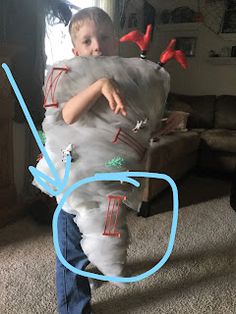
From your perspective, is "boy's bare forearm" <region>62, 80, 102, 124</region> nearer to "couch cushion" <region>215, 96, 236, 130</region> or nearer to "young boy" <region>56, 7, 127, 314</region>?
"young boy" <region>56, 7, 127, 314</region>

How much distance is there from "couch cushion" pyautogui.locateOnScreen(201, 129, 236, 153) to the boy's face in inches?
84.7

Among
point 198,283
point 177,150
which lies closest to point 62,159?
point 198,283

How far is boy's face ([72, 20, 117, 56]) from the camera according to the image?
54 centimetres

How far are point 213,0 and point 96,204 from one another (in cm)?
336

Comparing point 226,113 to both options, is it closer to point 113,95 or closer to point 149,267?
point 149,267

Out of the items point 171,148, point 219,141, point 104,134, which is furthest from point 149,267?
point 219,141

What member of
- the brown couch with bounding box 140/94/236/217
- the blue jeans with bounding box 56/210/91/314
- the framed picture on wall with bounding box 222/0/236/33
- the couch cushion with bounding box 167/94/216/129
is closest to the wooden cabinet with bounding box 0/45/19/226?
the brown couch with bounding box 140/94/236/217

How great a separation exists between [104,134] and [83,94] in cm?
7

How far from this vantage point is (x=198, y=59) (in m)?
3.37

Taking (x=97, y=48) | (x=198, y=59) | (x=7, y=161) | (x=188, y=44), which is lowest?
(x=7, y=161)

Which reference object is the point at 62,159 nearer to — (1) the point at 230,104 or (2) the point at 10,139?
(2) the point at 10,139

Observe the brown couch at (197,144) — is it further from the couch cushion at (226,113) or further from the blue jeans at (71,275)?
the blue jeans at (71,275)

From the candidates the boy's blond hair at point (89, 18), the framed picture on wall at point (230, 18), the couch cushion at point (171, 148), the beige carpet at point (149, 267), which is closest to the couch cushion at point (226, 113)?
the couch cushion at point (171, 148)

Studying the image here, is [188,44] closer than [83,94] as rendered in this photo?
No
